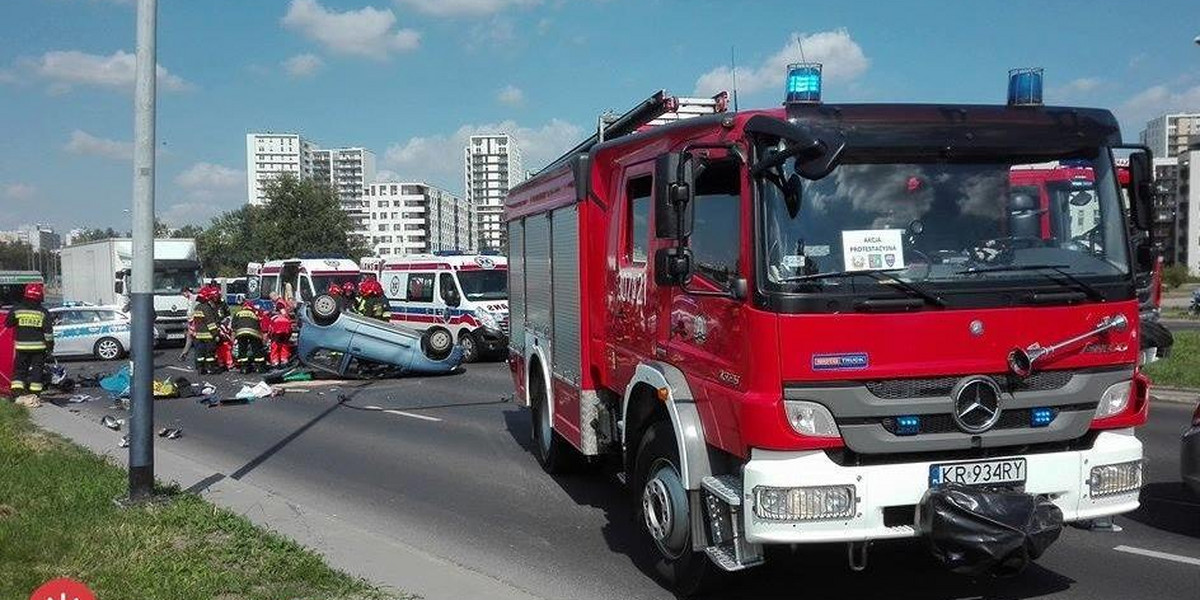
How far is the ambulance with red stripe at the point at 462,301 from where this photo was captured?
814 inches

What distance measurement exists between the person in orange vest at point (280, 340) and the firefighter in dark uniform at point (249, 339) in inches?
9.0

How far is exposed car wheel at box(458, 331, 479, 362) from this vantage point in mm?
20703

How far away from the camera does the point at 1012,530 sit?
14.5 feet

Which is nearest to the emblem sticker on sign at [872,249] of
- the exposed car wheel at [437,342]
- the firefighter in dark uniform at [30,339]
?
the firefighter in dark uniform at [30,339]

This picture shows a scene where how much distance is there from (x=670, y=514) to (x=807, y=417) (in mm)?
1145

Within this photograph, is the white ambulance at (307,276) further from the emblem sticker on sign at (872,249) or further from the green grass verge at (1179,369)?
the emblem sticker on sign at (872,249)

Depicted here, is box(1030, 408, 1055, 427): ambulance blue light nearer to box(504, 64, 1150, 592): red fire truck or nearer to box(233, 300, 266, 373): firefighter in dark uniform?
box(504, 64, 1150, 592): red fire truck

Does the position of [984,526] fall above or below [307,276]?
below

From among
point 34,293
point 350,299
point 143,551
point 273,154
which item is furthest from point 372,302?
point 273,154

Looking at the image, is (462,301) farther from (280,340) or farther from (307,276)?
(307,276)

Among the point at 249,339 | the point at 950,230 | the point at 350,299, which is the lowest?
the point at 249,339

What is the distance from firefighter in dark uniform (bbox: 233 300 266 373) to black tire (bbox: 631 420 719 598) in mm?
15375

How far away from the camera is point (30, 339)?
15.0 metres

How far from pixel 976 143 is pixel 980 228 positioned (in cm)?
42
